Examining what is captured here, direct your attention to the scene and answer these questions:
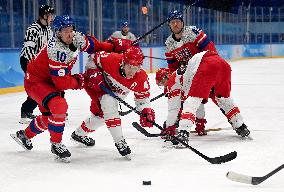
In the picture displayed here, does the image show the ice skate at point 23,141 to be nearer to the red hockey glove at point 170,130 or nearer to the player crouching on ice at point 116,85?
the player crouching on ice at point 116,85

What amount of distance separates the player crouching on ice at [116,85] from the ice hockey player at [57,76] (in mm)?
118

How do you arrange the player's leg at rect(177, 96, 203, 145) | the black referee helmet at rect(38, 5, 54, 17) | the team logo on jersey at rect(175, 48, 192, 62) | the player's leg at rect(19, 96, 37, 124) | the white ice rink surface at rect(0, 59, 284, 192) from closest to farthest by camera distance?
the white ice rink surface at rect(0, 59, 284, 192)
the player's leg at rect(177, 96, 203, 145)
the team logo on jersey at rect(175, 48, 192, 62)
the black referee helmet at rect(38, 5, 54, 17)
the player's leg at rect(19, 96, 37, 124)

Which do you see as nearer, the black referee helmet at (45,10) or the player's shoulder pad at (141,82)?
the player's shoulder pad at (141,82)

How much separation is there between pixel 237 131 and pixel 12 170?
5.96 feet

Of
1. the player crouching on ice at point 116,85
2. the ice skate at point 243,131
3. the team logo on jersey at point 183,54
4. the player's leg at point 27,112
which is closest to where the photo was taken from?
the player crouching on ice at point 116,85

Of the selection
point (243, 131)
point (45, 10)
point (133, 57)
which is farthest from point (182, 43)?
point (45, 10)

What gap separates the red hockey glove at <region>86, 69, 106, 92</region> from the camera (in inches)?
141

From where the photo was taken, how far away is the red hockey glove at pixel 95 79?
359cm

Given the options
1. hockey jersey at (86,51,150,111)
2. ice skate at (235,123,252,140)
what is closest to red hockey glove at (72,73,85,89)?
hockey jersey at (86,51,150,111)

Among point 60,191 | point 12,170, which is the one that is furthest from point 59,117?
point 60,191

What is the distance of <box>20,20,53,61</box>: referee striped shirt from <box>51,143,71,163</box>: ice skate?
6.63 ft

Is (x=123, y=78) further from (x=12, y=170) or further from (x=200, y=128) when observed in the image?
(x=200, y=128)

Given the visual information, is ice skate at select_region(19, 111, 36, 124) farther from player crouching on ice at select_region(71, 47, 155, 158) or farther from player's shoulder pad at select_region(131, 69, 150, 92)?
player's shoulder pad at select_region(131, 69, 150, 92)

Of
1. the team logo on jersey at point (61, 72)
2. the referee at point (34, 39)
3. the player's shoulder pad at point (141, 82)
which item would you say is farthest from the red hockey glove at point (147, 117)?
the referee at point (34, 39)
